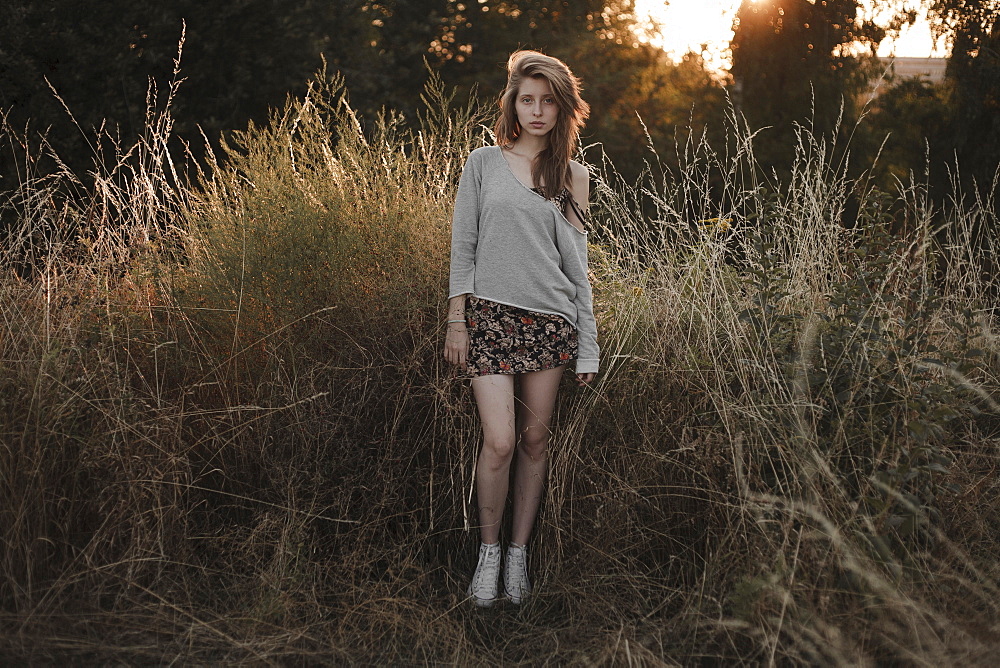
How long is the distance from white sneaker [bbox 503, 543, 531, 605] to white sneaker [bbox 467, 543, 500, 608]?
5 cm

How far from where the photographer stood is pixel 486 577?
2.60m

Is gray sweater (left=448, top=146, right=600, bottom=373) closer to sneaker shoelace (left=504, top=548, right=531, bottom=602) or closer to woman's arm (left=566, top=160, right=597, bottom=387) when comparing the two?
woman's arm (left=566, top=160, right=597, bottom=387)

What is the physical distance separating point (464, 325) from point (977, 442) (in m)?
1.90

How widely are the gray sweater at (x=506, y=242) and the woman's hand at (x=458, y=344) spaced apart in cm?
10

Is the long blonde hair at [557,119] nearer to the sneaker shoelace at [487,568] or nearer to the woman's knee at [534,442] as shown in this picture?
the woman's knee at [534,442]

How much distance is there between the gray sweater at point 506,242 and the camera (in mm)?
2562

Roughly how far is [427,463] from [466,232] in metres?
0.84

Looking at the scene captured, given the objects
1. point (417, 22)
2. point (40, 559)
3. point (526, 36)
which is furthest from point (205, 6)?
point (40, 559)

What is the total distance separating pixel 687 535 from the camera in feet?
8.89

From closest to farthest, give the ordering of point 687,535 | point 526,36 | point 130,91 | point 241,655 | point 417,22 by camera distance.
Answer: point 241,655, point 687,535, point 130,91, point 417,22, point 526,36

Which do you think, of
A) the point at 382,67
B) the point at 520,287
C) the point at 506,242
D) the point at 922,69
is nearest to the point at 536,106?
the point at 506,242

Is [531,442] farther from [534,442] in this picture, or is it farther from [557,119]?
[557,119]

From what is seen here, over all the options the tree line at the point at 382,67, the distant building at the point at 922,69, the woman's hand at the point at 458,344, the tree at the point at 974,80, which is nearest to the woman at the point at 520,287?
the woman's hand at the point at 458,344

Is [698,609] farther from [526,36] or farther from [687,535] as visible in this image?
A: [526,36]
